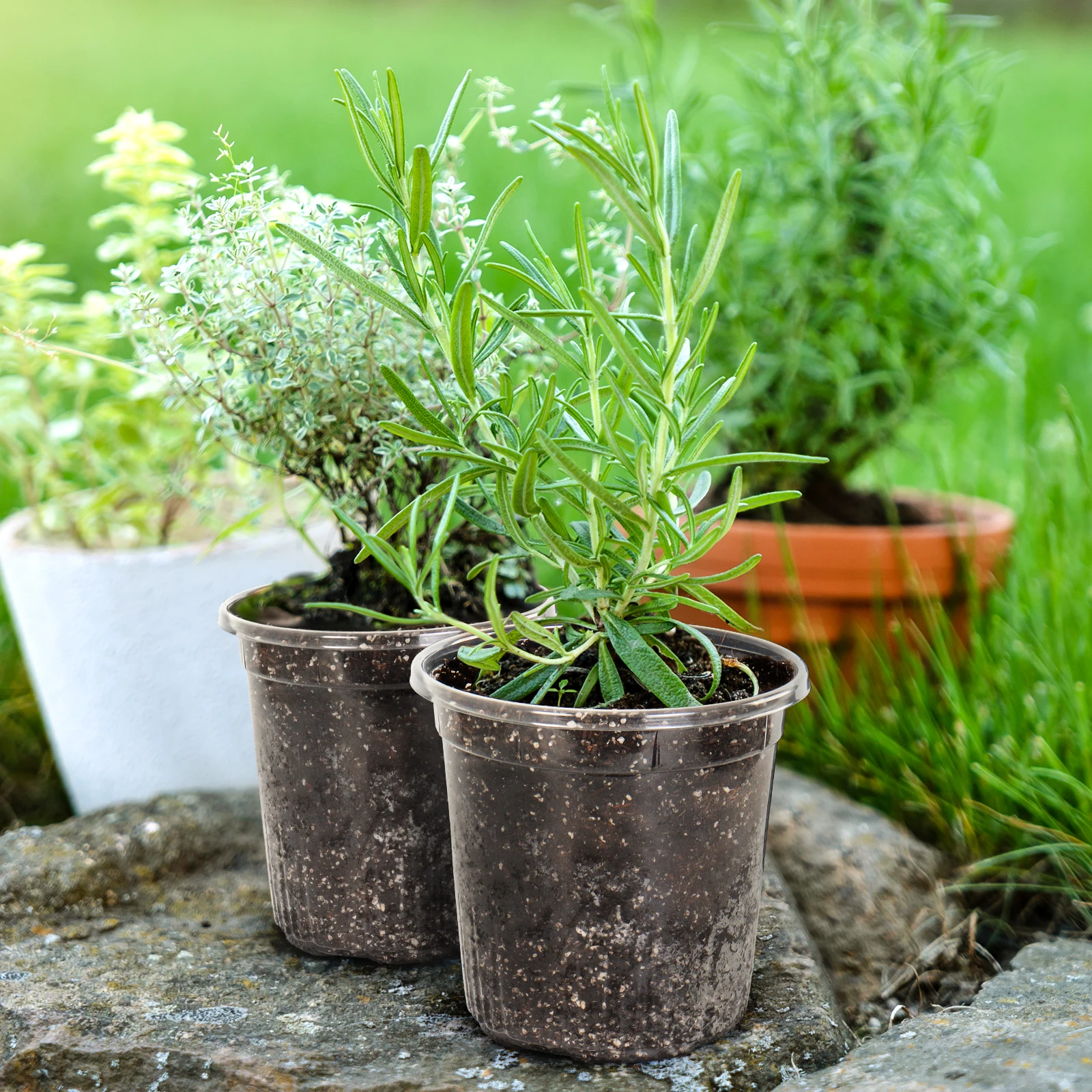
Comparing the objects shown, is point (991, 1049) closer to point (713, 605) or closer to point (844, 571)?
point (713, 605)

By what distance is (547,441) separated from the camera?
958 millimetres

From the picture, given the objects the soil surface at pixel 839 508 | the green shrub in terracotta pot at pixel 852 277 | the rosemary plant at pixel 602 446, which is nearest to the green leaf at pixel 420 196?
the rosemary plant at pixel 602 446

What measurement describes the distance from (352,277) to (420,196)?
0.36 feet

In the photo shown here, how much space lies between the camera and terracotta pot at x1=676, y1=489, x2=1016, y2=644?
6.15 ft

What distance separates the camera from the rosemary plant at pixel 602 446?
0.98m

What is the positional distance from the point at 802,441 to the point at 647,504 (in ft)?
3.86

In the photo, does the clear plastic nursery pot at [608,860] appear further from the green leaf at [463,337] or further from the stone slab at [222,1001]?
the green leaf at [463,337]

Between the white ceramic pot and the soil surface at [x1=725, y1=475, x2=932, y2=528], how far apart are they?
2.79 ft

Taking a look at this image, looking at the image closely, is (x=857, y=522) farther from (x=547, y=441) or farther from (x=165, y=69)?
(x=165, y=69)

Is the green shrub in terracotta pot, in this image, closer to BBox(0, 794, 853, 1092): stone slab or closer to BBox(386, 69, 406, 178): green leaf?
BBox(0, 794, 853, 1092): stone slab

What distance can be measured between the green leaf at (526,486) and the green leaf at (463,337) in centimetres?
9

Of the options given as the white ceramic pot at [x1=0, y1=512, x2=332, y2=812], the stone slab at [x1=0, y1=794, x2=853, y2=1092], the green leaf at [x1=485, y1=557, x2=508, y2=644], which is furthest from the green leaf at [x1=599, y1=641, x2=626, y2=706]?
the white ceramic pot at [x1=0, y1=512, x2=332, y2=812]

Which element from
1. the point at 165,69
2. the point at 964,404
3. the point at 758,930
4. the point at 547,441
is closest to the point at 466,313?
the point at 547,441

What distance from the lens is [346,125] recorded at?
4.92 m
